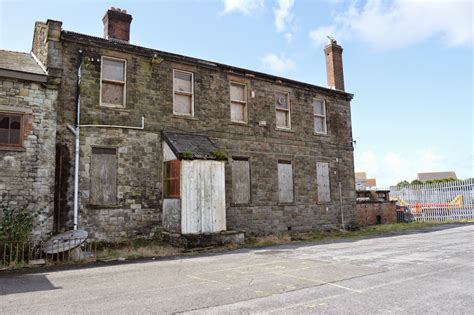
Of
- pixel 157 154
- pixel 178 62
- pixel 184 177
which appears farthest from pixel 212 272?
pixel 178 62

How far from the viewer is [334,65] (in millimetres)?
21031

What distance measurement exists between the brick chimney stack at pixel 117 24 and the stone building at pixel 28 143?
400cm

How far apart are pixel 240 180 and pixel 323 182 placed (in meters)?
5.32

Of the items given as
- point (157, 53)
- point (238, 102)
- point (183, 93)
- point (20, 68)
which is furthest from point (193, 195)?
point (20, 68)

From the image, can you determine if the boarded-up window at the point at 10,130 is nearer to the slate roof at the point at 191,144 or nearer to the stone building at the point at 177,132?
the stone building at the point at 177,132

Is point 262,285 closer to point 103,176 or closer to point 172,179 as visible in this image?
point 172,179

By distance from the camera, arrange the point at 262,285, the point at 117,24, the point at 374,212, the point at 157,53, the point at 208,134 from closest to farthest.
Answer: the point at 262,285
the point at 157,53
the point at 117,24
the point at 208,134
the point at 374,212

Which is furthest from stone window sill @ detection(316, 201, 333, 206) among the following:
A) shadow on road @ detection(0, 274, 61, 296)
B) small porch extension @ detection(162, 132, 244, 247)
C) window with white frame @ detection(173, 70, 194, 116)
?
shadow on road @ detection(0, 274, 61, 296)

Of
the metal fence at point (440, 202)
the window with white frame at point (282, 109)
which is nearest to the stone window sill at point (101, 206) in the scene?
the window with white frame at point (282, 109)

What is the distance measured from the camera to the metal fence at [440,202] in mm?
23359

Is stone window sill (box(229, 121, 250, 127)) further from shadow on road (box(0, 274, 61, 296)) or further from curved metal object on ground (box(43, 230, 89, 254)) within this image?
shadow on road (box(0, 274, 61, 296))

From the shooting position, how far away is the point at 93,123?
12789 mm

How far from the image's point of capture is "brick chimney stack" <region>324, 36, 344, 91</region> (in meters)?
21.0

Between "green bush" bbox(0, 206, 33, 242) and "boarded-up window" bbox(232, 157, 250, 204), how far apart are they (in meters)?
7.77
